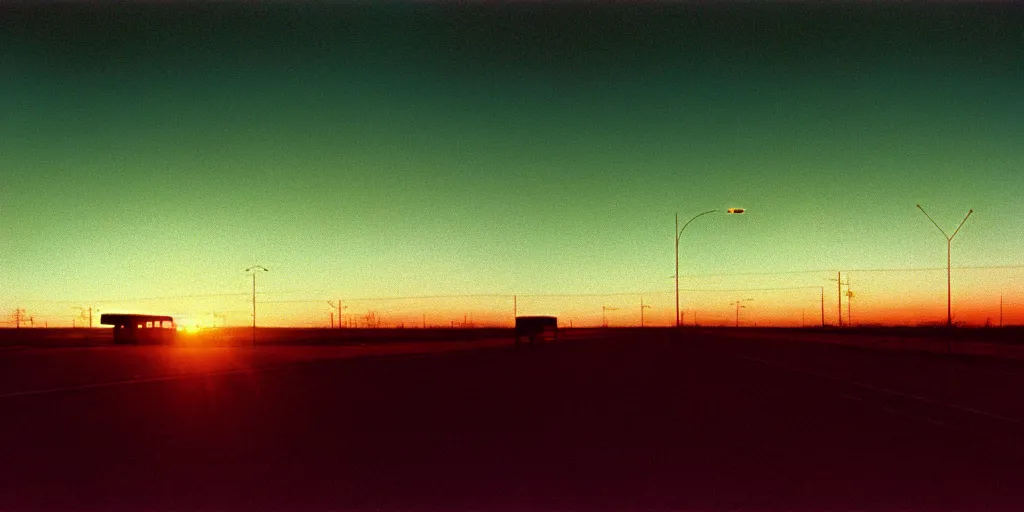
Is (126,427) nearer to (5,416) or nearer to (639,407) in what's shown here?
(5,416)

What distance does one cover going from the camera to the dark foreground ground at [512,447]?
9422mm

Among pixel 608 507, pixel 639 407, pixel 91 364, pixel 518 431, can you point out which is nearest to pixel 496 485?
pixel 608 507

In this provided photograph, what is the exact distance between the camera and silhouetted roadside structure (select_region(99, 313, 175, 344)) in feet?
270

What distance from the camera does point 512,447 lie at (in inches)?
508

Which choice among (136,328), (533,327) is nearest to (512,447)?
(533,327)

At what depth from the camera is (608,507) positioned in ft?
29.3

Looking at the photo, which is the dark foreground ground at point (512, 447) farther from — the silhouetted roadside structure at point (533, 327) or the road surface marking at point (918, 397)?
the silhouetted roadside structure at point (533, 327)

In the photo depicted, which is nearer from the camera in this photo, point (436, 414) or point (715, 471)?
point (715, 471)

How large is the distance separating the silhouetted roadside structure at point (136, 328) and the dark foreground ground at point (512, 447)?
61.2 meters

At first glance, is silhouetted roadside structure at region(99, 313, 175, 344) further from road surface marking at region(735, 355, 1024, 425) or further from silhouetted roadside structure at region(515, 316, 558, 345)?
road surface marking at region(735, 355, 1024, 425)

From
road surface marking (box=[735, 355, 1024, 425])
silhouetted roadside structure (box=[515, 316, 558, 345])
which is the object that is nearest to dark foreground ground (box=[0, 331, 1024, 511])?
road surface marking (box=[735, 355, 1024, 425])

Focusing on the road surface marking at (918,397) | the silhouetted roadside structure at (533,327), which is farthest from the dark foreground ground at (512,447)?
the silhouetted roadside structure at (533,327)

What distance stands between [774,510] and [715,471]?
2076 mm

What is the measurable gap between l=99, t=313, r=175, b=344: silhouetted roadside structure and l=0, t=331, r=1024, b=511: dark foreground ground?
201ft
